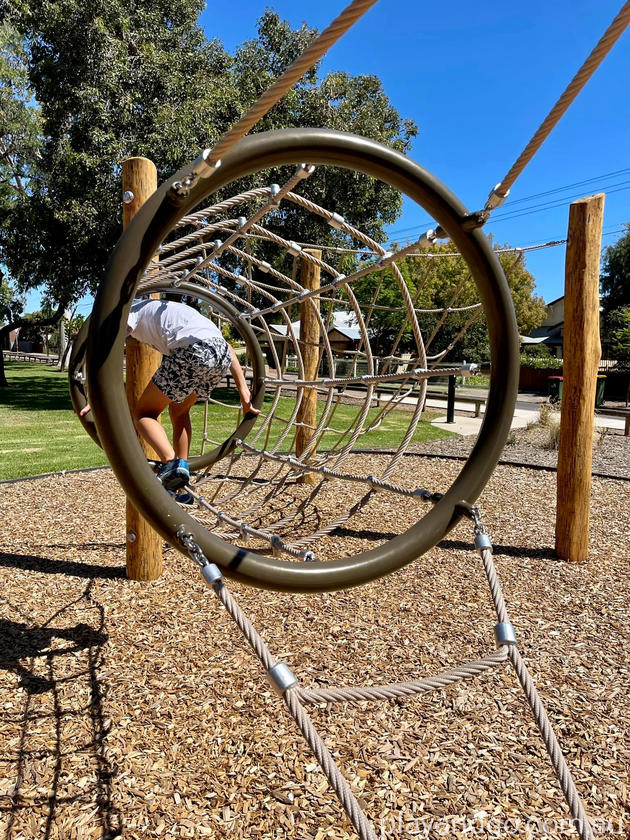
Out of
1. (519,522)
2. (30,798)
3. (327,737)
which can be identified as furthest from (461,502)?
(519,522)

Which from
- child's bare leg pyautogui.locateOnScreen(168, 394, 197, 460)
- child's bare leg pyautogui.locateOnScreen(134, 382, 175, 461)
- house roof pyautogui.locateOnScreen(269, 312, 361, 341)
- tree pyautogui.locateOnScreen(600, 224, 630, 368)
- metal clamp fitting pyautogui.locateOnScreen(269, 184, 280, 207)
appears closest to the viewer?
metal clamp fitting pyautogui.locateOnScreen(269, 184, 280, 207)

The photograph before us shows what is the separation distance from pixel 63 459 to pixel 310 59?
6.07 metres

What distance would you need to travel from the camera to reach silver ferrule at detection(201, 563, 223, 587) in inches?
49.0

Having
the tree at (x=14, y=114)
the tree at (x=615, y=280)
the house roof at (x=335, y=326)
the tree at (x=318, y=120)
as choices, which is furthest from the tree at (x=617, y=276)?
the tree at (x=14, y=114)

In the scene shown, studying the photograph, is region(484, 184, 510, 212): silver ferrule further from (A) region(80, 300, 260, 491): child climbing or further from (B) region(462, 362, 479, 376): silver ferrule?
(A) region(80, 300, 260, 491): child climbing

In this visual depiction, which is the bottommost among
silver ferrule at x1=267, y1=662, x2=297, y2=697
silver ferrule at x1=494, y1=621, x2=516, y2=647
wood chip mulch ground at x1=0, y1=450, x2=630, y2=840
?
wood chip mulch ground at x1=0, y1=450, x2=630, y2=840

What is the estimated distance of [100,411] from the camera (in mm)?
1257

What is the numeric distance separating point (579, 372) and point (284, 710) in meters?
2.55

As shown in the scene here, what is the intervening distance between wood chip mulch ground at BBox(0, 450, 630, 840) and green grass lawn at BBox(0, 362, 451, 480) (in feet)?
4.20

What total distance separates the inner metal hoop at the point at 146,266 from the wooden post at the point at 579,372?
1983mm

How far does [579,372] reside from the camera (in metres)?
3.42

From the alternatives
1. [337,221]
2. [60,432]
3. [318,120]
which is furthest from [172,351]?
[318,120]

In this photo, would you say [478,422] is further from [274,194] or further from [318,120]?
[274,194]

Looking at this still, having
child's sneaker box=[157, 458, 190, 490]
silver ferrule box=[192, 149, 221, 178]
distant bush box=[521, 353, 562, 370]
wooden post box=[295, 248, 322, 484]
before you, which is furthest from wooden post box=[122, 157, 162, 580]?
distant bush box=[521, 353, 562, 370]
